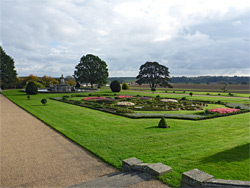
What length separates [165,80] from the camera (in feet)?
217

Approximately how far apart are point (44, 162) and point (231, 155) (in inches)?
260

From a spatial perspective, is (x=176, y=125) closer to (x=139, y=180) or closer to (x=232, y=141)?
(x=232, y=141)

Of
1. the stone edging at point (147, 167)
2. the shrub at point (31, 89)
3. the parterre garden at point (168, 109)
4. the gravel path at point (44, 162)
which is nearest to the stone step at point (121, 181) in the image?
the stone edging at point (147, 167)

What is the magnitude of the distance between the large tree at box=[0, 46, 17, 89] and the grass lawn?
55780mm

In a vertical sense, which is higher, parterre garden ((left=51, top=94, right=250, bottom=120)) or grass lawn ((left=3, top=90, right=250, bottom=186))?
parterre garden ((left=51, top=94, right=250, bottom=120))

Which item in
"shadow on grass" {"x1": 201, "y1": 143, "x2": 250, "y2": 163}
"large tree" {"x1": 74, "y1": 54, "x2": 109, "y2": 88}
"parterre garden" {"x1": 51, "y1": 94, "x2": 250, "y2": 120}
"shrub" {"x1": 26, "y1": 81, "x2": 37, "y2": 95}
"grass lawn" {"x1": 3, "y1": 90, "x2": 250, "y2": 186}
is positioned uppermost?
"large tree" {"x1": 74, "y1": 54, "x2": 109, "y2": 88}

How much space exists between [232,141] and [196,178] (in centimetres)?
513

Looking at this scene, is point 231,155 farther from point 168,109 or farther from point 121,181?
point 168,109

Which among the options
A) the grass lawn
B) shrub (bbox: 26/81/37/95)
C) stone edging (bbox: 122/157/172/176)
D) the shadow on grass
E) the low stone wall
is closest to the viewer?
the low stone wall

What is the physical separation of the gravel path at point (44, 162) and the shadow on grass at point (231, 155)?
327 cm

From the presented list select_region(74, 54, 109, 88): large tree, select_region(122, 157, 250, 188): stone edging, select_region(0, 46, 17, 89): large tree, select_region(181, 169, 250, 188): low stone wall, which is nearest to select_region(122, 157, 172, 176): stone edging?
select_region(122, 157, 250, 188): stone edging

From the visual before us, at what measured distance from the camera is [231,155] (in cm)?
659

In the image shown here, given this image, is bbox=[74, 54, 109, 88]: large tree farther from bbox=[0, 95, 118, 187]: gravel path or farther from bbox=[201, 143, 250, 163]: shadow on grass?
bbox=[201, 143, 250, 163]: shadow on grass

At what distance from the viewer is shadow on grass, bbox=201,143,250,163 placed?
6250 millimetres
